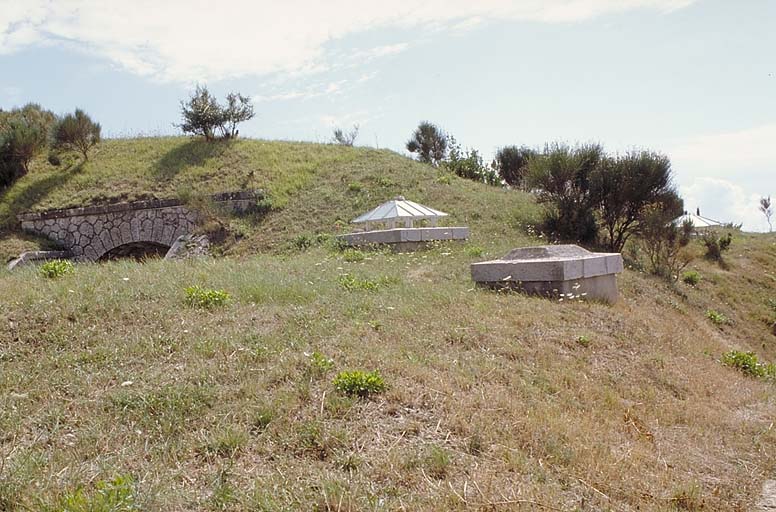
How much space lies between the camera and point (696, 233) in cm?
1900

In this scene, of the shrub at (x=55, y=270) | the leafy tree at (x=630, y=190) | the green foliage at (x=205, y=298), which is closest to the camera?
the green foliage at (x=205, y=298)

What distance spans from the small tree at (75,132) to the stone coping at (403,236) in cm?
1030

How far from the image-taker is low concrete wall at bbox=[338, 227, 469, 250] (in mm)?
11227

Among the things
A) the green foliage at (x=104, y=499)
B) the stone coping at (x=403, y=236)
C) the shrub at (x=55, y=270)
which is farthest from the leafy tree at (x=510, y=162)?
the green foliage at (x=104, y=499)

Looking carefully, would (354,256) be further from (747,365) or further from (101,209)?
(101,209)

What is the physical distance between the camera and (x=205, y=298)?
5207 mm

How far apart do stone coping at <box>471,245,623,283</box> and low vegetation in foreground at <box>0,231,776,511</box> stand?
18.7 inches

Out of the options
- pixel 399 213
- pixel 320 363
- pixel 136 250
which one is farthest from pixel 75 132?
pixel 320 363

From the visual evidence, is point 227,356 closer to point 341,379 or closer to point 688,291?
point 341,379

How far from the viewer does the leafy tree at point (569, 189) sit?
1398 cm

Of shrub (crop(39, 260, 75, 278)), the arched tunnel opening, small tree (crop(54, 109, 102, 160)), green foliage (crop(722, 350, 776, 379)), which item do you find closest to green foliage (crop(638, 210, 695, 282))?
green foliage (crop(722, 350, 776, 379))

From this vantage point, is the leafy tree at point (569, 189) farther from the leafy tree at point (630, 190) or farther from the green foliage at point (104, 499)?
the green foliage at point (104, 499)

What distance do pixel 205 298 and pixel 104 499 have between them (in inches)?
115

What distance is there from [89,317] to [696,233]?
18.8 m
